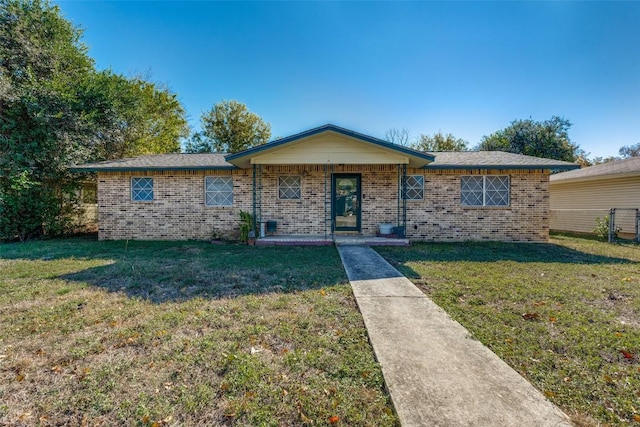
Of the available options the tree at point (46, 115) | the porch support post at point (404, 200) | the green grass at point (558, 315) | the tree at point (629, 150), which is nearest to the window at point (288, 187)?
the porch support post at point (404, 200)

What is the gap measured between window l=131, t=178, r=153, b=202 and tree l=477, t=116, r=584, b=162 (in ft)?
87.5

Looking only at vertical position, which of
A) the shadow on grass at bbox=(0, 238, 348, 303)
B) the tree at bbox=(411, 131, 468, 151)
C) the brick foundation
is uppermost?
the tree at bbox=(411, 131, 468, 151)

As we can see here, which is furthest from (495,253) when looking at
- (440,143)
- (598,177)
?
(440,143)

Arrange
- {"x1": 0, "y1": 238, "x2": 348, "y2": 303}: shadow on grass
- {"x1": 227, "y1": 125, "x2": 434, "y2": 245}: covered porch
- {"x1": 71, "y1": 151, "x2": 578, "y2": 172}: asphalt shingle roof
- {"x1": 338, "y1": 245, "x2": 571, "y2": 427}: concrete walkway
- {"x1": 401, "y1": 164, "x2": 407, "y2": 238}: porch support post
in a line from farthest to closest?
{"x1": 227, "y1": 125, "x2": 434, "y2": 245}: covered porch → {"x1": 401, "y1": 164, "x2": 407, "y2": 238}: porch support post → {"x1": 71, "y1": 151, "x2": 578, "y2": 172}: asphalt shingle roof → {"x1": 0, "y1": 238, "x2": 348, "y2": 303}: shadow on grass → {"x1": 338, "y1": 245, "x2": 571, "y2": 427}: concrete walkway

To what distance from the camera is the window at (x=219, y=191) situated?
1073 cm

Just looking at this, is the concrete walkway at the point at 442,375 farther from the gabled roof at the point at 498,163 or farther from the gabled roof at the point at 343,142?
the gabled roof at the point at 498,163

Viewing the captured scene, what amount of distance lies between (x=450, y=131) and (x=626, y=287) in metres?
30.8

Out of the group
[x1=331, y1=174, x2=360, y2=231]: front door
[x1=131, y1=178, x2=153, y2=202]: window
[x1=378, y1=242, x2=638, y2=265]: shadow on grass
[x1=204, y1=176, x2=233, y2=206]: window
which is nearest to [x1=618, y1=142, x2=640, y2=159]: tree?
[x1=378, y1=242, x2=638, y2=265]: shadow on grass

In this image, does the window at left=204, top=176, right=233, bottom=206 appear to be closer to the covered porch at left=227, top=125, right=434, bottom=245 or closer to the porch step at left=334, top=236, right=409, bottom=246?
the covered porch at left=227, top=125, right=434, bottom=245

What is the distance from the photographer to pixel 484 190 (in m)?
10.4

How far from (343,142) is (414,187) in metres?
3.25

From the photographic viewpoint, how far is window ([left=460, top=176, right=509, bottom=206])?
1034 cm

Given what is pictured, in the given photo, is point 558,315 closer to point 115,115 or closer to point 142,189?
point 142,189

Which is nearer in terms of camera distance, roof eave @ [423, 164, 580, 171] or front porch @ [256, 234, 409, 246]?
front porch @ [256, 234, 409, 246]
